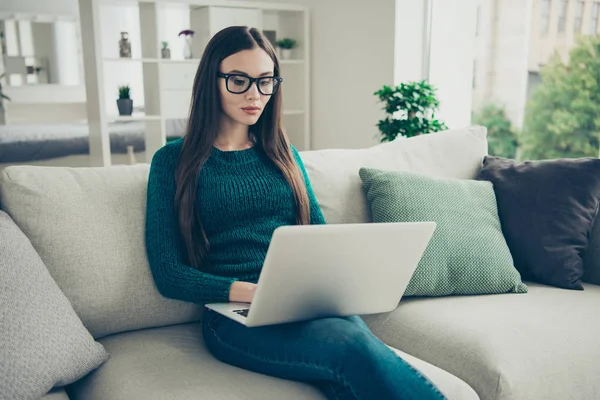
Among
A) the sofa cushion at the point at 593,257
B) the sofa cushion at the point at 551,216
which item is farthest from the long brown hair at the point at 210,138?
the sofa cushion at the point at 593,257

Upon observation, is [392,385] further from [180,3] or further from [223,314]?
[180,3]

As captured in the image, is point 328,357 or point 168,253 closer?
point 328,357

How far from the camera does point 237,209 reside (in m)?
1.63

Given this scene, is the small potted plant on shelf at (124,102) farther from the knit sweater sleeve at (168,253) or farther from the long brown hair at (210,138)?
the knit sweater sleeve at (168,253)

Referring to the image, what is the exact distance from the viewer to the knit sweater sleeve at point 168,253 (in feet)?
4.87

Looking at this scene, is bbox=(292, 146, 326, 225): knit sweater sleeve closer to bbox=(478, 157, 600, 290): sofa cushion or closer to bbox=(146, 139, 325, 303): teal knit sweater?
bbox=(146, 139, 325, 303): teal knit sweater

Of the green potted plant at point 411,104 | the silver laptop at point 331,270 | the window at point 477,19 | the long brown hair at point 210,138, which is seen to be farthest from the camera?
the window at point 477,19

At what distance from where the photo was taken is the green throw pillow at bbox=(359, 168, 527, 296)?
5.96 feet

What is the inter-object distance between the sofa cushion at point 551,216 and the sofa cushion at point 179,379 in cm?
69

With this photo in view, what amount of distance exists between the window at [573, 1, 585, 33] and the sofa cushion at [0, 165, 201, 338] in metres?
3.08

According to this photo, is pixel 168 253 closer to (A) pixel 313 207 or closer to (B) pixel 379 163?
(A) pixel 313 207

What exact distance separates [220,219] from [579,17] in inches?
119

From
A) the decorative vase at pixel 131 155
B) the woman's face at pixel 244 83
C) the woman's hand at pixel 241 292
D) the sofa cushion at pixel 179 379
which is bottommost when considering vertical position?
the decorative vase at pixel 131 155

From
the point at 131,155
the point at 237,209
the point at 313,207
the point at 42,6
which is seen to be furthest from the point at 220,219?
the point at 42,6
